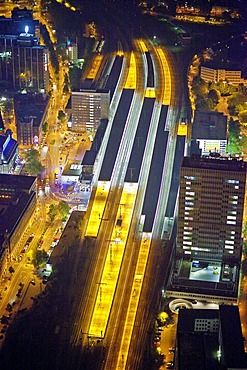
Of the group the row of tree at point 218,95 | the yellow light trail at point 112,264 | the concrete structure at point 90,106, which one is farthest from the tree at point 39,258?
the row of tree at point 218,95

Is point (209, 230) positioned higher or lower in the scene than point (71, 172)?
lower

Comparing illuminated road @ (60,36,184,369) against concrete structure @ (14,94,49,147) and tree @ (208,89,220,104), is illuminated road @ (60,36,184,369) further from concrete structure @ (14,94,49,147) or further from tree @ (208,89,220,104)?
concrete structure @ (14,94,49,147)

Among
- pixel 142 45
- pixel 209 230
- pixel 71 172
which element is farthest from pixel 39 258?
pixel 142 45

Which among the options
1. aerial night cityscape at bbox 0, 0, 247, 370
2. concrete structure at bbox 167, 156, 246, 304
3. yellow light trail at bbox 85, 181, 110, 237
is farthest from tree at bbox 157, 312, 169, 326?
yellow light trail at bbox 85, 181, 110, 237

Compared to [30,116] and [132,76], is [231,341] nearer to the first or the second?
[30,116]

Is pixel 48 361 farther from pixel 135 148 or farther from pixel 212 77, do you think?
pixel 212 77
